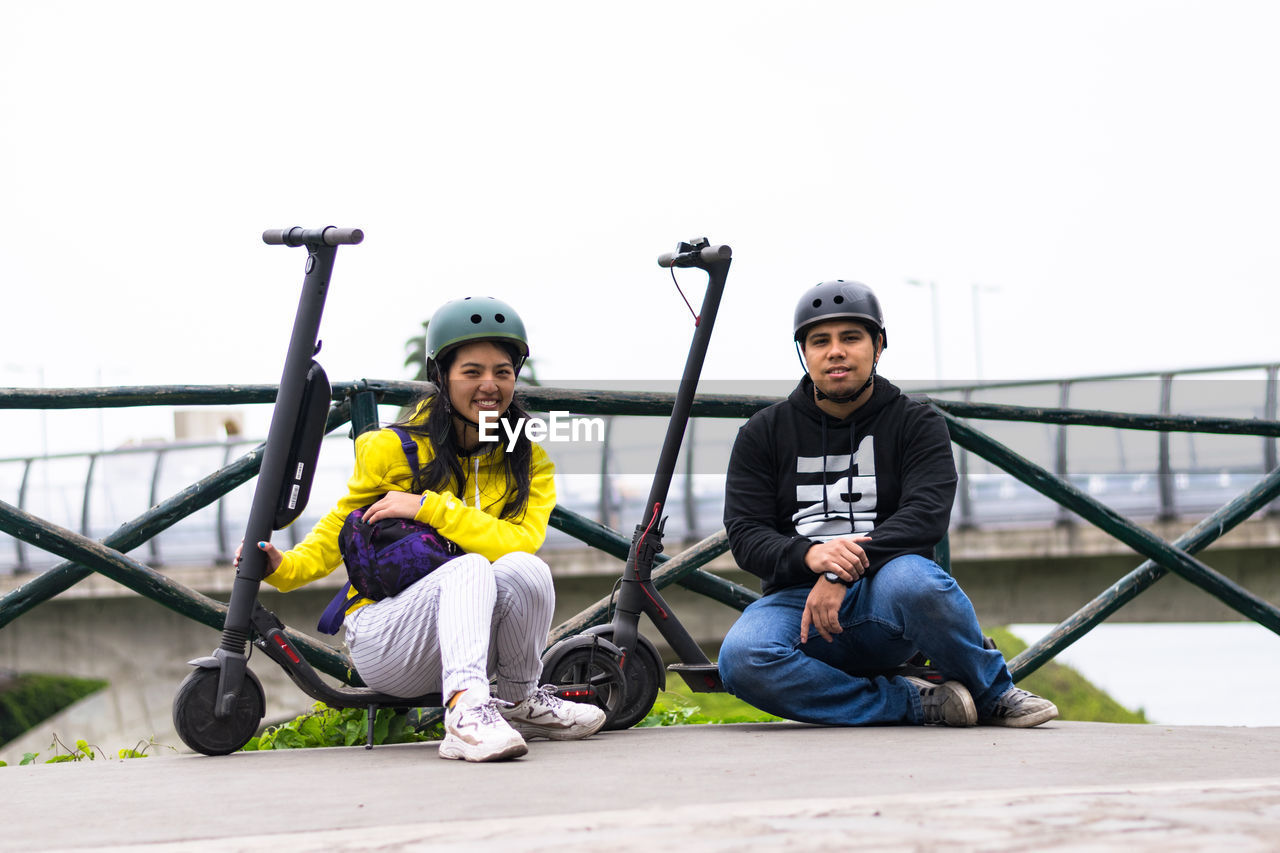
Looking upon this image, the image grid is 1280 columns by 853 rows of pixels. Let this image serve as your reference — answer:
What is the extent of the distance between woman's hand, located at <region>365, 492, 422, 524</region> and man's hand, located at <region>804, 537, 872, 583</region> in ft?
3.36

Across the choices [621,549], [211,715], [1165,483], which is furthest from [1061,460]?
[211,715]

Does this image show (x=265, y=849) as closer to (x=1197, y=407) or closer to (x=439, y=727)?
(x=439, y=727)

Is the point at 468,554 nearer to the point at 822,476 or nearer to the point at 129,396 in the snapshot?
the point at 822,476

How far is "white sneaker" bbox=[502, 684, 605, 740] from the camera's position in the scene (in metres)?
3.00

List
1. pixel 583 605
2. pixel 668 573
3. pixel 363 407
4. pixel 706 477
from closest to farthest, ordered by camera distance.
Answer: pixel 363 407
pixel 668 573
pixel 706 477
pixel 583 605

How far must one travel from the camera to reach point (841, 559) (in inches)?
124

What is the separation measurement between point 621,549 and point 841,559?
955 millimetres

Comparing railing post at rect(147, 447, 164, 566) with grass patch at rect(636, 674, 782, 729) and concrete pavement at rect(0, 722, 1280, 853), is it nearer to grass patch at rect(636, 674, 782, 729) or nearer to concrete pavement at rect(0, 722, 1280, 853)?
grass patch at rect(636, 674, 782, 729)

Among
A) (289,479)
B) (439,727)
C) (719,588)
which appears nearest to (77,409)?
(289,479)

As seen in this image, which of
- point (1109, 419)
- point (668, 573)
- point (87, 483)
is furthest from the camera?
point (87, 483)

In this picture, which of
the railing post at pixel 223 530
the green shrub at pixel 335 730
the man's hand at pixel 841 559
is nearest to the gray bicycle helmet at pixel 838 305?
the man's hand at pixel 841 559

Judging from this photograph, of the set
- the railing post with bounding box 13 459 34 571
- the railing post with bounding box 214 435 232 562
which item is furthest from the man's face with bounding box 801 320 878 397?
the railing post with bounding box 13 459 34 571

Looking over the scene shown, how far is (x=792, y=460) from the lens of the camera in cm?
344

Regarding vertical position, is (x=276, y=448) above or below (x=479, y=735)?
above
